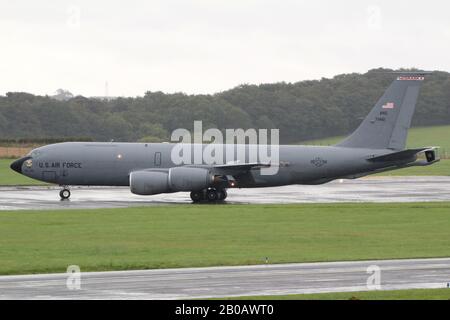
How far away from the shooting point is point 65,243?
1319 inches

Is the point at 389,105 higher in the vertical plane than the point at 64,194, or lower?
higher

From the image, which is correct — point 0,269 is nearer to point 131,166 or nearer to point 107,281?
point 107,281

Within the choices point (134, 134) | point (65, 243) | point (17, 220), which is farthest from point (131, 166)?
point (134, 134)

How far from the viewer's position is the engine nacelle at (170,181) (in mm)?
53375

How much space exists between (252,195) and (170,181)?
830cm

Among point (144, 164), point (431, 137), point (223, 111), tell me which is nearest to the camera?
point (144, 164)

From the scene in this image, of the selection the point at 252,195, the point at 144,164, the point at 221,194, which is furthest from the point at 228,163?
the point at 252,195

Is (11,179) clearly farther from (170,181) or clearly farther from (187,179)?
(187,179)

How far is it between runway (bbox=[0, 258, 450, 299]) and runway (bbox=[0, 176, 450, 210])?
2240 centimetres

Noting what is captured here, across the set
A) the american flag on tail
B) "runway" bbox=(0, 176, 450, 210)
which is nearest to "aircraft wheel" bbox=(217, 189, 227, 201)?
"runway" bbox=(0, 176, 450, 210)

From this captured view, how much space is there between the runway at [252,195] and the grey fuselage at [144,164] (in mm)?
1119

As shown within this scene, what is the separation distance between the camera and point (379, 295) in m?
22.5

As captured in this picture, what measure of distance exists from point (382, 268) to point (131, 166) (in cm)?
2864
